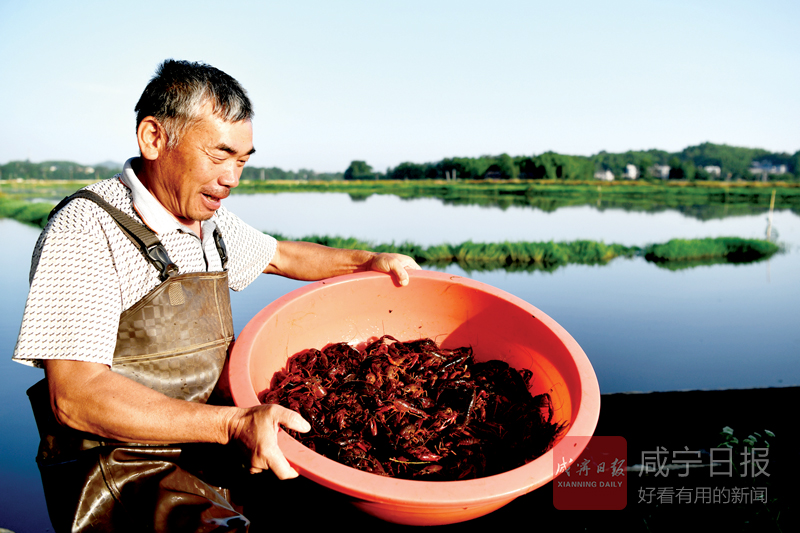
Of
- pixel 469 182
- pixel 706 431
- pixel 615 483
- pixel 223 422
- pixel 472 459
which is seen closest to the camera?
pixel 223 422

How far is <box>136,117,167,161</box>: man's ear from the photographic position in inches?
61.9

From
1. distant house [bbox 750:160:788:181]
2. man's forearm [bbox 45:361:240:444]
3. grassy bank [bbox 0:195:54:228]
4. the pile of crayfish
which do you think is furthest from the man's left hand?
distant house [bbox 750:160:788:181]

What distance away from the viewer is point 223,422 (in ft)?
4.41

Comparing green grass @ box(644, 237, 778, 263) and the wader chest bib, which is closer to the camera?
the wader chest bib

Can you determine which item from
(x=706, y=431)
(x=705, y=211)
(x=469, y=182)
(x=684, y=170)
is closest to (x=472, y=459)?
(x=706, y=431)

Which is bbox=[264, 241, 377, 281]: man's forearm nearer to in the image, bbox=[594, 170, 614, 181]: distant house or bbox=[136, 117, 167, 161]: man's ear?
bbox=[136, 117, 167, 161]: man's ear

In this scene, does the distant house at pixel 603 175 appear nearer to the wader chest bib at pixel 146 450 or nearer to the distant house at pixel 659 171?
the distant house at pixel 659 171

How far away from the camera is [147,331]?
156cm

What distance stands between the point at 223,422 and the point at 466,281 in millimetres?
1300

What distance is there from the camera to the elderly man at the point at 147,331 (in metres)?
1.32

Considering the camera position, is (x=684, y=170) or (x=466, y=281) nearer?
(x=466, y=281)

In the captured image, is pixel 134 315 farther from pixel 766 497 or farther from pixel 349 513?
pixel 766 497

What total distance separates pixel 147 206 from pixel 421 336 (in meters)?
1.44

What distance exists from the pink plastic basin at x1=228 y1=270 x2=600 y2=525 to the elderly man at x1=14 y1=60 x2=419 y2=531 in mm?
199
